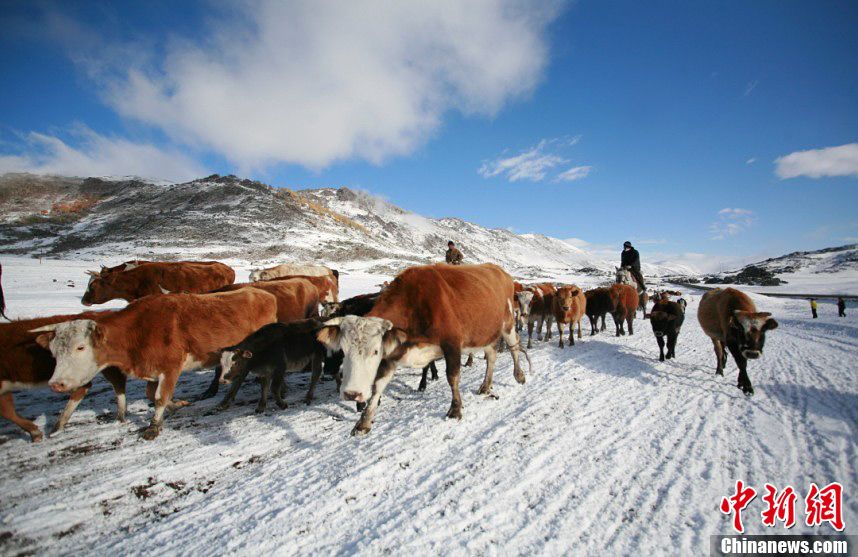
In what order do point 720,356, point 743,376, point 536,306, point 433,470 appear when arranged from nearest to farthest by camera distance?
point 433,470
point 743,376
point 720,356
point 536,306

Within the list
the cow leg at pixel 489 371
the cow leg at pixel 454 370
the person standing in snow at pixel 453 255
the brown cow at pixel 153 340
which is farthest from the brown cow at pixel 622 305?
the brown cow at pixel 153 340

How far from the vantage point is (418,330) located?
184 inches

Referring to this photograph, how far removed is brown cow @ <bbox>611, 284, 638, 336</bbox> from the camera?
12219 millimetres

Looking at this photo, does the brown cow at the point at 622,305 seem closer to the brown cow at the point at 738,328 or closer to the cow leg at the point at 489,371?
the brown cow at the point at 738,328

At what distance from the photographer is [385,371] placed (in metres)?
4.52

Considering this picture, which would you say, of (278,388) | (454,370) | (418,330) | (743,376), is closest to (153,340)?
(278,388)

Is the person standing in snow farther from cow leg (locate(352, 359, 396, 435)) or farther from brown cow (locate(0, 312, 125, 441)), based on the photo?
brown cow (locate(0, 312, 125, 441))

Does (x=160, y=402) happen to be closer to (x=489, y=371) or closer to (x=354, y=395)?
(x=354, y=395)

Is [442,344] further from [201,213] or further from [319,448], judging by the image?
[201,213]

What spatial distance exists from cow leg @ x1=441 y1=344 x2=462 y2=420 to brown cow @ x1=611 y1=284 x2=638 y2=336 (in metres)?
9.43

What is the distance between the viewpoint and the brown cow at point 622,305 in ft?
40.1

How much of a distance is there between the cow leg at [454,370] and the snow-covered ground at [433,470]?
21 cm

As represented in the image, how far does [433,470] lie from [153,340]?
4.15 metres

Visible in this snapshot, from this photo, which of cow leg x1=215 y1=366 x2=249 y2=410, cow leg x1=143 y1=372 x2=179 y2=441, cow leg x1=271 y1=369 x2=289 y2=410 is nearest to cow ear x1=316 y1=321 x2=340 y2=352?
cow leg x1=271 y1=369 x2=289 y2=410
